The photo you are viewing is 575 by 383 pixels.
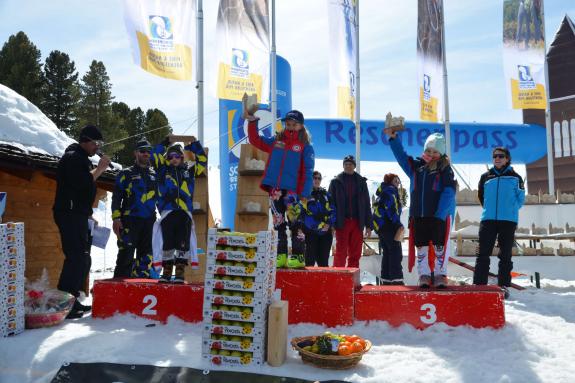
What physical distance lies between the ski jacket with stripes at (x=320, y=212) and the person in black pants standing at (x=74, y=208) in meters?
2.55

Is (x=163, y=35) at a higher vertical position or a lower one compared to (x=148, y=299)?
higher

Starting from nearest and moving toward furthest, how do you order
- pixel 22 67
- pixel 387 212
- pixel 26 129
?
pixel 387 212 → pixel 26 129 → pixel 22 67

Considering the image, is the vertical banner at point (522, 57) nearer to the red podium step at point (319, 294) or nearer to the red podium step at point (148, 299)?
the red podium step at point (319, 294)

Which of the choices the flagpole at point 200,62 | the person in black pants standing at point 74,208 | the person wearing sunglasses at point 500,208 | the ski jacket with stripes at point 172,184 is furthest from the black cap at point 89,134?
the person wearing sunglasses at point 500,208

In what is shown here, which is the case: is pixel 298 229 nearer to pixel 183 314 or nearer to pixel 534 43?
pixel 183 314

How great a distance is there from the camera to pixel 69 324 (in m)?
4.57

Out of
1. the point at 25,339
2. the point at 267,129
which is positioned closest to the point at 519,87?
Answer: the point at 267,129

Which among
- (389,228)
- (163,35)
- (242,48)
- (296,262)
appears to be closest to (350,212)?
(389,228)

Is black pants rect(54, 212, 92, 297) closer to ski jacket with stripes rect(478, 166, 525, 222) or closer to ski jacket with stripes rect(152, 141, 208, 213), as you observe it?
ski jacket with stripes rect(152, 141, 208, 213)

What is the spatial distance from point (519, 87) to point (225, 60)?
813cm

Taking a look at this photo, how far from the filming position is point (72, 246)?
192 inches

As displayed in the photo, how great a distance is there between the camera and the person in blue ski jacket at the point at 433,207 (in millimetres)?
4711

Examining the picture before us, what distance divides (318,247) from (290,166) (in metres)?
2.06

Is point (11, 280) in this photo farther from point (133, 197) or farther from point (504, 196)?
point (504, 196)
